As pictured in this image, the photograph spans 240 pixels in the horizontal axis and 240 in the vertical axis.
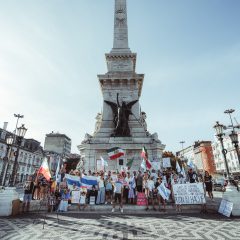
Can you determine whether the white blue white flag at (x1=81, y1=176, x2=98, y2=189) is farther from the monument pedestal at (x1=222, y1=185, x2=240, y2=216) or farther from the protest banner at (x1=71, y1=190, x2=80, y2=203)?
the monument pedestal at (x1=222, y1=185, x2=240, y2=216)

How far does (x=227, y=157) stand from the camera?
70125 millimetres

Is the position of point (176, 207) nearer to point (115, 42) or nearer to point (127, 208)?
point (127, 208)

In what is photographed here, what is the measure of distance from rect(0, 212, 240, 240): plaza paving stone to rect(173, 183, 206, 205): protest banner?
79.6 inches

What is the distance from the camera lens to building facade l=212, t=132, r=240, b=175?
208 feet

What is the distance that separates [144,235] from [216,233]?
7.75ft

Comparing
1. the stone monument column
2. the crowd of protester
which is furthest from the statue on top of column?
the crowd of protester

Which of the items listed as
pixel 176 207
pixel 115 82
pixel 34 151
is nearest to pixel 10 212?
pixel 176 207

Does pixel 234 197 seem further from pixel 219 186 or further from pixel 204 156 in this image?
pixel 204 156

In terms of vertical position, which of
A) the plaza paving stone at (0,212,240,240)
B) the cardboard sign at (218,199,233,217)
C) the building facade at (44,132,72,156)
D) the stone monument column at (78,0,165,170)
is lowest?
the plaza paving stone at (0,212,240,240)

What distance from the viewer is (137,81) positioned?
71.6 ft

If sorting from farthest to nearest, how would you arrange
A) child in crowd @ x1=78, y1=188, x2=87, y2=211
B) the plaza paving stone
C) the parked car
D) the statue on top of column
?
the parked car, the statue on top of column, child in crowd @ x1=78, y1=188, x2=87, y2=211, the plaza paving stone

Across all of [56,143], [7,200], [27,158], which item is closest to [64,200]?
[7,200]

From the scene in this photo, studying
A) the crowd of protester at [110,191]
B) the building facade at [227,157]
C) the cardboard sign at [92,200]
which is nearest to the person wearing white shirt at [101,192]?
the crowd of protester at [110,191]

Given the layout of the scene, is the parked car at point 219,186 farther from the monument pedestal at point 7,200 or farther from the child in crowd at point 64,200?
the monument pedestal at point 7,200
